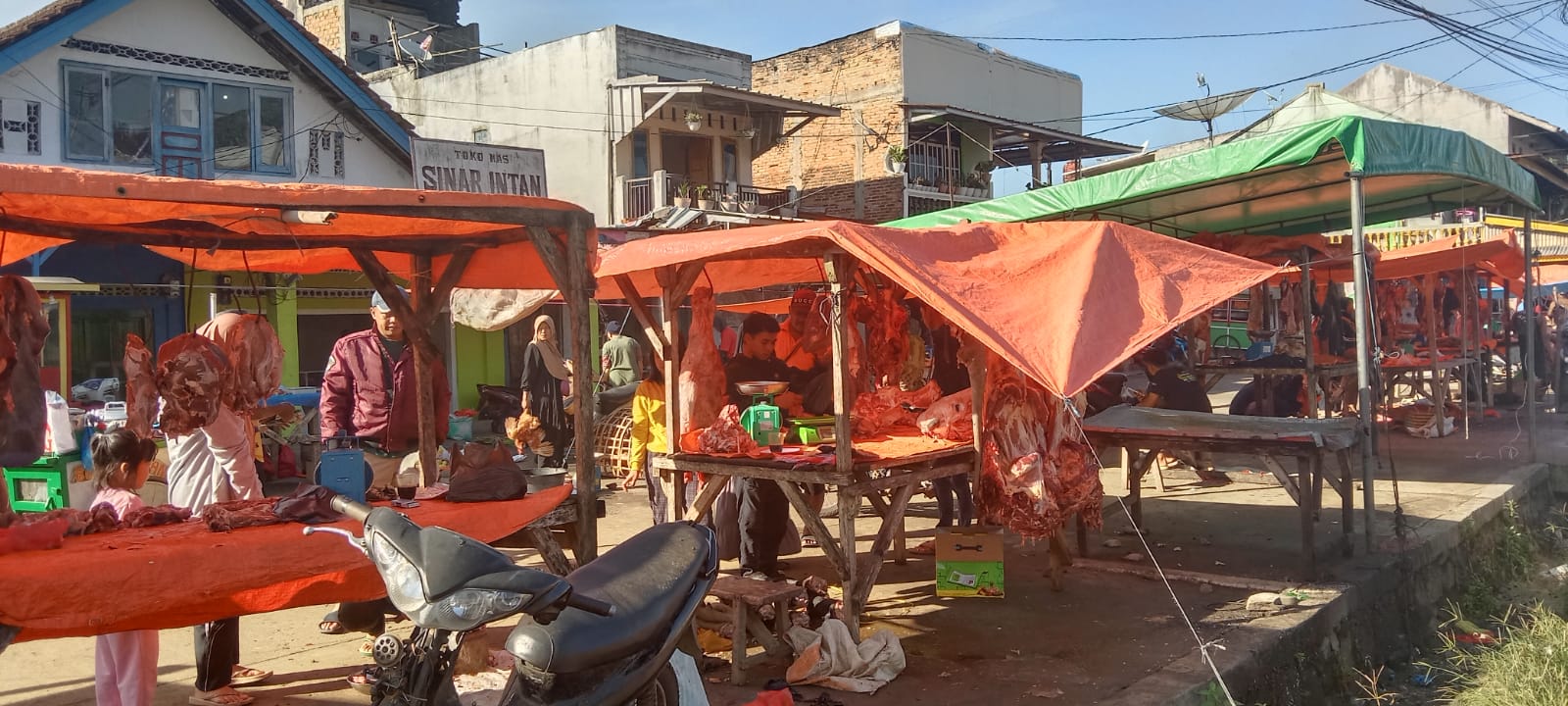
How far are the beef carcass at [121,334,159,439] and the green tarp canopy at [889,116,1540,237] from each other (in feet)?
19.0

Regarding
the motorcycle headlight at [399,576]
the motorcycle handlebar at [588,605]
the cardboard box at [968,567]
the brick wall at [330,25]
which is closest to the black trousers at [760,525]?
the cardboard box at [968,567]

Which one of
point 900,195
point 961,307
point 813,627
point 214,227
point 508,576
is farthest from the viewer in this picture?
point 900,195

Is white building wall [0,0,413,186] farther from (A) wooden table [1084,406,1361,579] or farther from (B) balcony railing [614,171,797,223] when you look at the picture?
(A) wooden table [1084,406,1361,579]

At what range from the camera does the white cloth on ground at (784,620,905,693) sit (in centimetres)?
515

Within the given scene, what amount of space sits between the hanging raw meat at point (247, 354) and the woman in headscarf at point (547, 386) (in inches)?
241

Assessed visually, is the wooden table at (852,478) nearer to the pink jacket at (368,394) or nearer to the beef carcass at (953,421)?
the beef carcass at (953,421)

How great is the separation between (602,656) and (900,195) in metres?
24.3

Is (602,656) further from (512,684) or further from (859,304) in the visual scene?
(859,304)

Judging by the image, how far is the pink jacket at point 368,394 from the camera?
666cm

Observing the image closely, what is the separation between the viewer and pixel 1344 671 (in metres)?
6.44

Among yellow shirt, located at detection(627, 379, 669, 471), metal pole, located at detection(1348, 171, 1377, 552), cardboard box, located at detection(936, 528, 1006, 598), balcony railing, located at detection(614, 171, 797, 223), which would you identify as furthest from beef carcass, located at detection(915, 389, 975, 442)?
balcony railing, located at detection(614, 171, 797, 223)

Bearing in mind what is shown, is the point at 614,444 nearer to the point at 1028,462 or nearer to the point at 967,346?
the point at 967,346

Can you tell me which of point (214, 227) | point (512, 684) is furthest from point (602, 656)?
point (214, 227)

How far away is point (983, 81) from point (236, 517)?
91.2 feet
